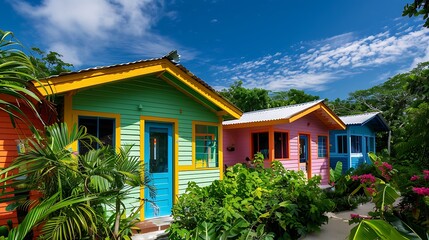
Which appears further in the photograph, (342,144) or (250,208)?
(342,144)

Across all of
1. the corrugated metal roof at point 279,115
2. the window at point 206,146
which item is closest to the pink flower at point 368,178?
the window at point 206,146

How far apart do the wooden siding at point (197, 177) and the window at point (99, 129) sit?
6.68ft

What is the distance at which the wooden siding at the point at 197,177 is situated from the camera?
24.3ft

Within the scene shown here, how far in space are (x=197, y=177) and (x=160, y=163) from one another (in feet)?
3.73

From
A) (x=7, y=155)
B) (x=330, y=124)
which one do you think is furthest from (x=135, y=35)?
(x=330, y=124)

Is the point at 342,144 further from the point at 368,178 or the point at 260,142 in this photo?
the point at 368,178

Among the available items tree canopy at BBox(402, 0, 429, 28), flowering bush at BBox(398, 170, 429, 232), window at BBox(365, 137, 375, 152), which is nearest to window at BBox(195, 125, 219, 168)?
flowering bush at BBox(398, 170, 429, 232)

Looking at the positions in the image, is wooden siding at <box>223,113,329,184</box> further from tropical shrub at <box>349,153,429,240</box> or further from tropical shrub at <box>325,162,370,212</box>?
tropical shrub at <box>349,153,429,240</box>

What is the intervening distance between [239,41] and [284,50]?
13.2 feet

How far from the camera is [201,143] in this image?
8117 mm

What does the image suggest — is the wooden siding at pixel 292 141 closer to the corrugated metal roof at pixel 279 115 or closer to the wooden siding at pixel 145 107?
the corrugated metal roof at pixel 279 115

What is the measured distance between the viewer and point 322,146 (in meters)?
14.7

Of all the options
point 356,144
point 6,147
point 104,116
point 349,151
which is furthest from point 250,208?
point 356,144

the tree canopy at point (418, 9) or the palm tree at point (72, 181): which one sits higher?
the tree canopy at point (418, 9)
